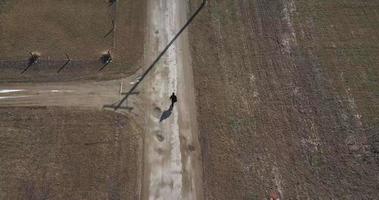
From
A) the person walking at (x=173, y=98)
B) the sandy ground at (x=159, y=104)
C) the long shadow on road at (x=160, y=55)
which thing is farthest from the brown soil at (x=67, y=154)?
the person walking at (x=173, y=98)

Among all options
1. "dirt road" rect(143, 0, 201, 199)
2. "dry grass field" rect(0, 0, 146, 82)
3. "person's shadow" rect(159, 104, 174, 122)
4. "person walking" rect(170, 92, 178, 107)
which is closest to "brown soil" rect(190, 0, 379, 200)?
"dirt road" rect(143, 0, 201, 199)

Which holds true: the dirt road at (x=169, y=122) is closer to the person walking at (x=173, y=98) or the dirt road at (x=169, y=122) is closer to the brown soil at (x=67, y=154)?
the person walking at (x=173, y=98)

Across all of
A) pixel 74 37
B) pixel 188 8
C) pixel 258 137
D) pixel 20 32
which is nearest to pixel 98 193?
pixel 258 137

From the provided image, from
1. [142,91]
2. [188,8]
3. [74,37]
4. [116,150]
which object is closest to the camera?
[116,150]

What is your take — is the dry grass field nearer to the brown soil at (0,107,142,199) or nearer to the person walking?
the brown soil at (0,107,142,199)

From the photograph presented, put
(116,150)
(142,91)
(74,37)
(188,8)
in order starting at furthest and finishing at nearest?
1. (188,8)
2. (74,37)
3. (142,91)
4. (116,150)

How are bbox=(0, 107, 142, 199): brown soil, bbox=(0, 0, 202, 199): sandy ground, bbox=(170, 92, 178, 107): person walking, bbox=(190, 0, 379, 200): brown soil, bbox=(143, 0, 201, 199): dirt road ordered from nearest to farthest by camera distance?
1. bbox=(0, 107, 142, 199): brown soil
2. bbox=(143, 0, 201, 199): dirt road
3. bbox=(0, 0, 202, 199): sandy ground
4. bbox=(190, 0, 379, 200): brown soil
5. bbox=(170, 92, 178, 107): person walking

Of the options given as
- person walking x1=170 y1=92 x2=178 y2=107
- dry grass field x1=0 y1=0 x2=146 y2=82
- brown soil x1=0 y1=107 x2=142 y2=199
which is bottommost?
brown soil x1=0 y1=107 x2=142 y2=199

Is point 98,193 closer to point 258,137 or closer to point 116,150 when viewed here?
point 116,150
